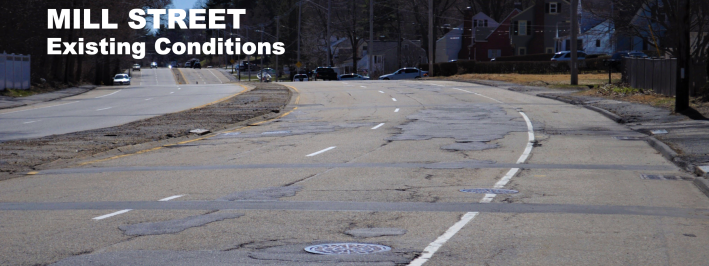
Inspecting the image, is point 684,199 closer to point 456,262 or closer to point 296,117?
point 456,262

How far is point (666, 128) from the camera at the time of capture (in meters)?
19.8

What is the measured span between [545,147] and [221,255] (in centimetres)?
1111

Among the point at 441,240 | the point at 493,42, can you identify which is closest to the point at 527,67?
A: the point at 493,42

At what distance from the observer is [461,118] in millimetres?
24781

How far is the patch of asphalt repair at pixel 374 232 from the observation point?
7.86 meters

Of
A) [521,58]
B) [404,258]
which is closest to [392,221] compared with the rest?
[404,258]

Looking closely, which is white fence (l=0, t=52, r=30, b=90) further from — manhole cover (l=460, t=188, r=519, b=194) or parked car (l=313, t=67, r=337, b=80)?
manhole cover (l=460, t=188, r=519, b=194)

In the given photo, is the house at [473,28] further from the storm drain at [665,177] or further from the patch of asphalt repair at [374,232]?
the patch of asphalt repair at [374,232]

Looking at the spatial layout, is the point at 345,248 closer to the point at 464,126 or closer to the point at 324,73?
the point at 464,126

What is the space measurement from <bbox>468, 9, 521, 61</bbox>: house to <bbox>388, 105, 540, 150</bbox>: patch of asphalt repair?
6748cm

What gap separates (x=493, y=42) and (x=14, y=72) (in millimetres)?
62692

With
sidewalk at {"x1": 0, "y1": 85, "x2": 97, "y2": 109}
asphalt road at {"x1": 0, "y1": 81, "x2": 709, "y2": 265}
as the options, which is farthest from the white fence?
asphalt road at {"x1": 0, "y1": 81, "x2": 709, "y2": 265}

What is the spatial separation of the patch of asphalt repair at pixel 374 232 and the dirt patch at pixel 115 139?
8.01 metres

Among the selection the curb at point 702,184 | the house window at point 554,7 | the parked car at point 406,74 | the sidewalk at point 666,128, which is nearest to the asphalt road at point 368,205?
the curb at point 702,184
